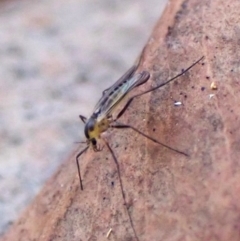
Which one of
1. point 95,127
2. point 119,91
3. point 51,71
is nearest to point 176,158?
point 119,91

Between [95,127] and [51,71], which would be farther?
[51,71]

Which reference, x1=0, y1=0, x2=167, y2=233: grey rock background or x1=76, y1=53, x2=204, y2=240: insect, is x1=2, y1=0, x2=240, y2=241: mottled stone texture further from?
x1=0, y1=0, x2=167, y2=233: grey rock background

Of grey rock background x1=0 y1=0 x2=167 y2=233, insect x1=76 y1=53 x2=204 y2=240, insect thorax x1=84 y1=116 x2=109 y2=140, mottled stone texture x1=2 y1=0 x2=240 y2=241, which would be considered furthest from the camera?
grey rock background x1=0 y1=0 x2=167 y2=233

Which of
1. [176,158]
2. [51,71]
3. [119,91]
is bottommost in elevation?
[176,158]

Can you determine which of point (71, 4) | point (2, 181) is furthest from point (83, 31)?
point (2, 181)

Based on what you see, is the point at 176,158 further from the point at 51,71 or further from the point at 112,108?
the point at 51,71

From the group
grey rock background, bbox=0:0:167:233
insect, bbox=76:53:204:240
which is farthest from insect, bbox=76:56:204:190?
grey rock background, bbox=0:0:167:233
